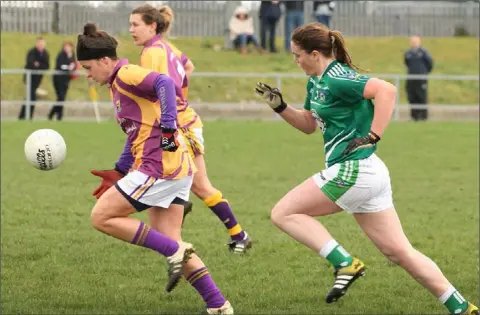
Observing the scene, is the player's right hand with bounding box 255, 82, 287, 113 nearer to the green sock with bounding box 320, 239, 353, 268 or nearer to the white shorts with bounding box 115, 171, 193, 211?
the white shorts with bounding box 115, 171, 193, 211

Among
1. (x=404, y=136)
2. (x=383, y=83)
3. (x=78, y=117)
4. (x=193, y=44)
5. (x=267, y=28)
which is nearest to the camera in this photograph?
(x=383, y=83)

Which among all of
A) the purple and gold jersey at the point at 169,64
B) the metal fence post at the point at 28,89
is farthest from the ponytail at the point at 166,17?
the metal fence post at the point at 28,89

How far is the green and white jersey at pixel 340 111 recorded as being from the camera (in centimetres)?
651

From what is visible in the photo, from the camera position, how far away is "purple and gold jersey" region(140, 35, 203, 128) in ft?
28.6

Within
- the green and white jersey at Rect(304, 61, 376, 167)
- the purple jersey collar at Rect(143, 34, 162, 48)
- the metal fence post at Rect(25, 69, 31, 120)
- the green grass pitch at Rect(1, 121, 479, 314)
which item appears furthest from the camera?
the metal fence post at Rect(25, 69, 31, 120)

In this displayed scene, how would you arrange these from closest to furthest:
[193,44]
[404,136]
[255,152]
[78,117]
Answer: [255,152] → [404,136] → [78,117] → [193,44]

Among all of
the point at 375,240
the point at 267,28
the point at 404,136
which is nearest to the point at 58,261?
the point at 375,240

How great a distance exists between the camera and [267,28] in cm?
2883

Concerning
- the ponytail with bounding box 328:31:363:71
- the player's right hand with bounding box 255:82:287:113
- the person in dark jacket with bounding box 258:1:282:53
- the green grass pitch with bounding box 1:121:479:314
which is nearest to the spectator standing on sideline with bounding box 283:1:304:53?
the person in dark jacket with bounding box 258:1:282:53

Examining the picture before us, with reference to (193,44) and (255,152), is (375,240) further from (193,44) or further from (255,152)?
(193,44)

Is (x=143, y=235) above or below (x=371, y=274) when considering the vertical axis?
above

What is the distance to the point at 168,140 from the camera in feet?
21.8

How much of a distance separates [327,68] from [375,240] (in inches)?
42.4

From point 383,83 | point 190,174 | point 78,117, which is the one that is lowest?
point 78,117
